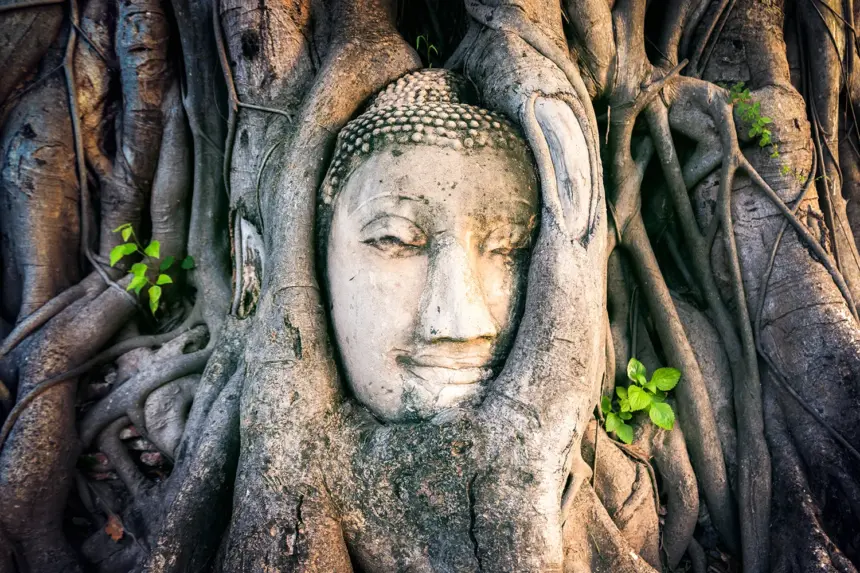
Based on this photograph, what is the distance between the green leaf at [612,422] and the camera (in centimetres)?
221

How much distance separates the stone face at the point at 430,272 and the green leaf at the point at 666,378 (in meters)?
0.88

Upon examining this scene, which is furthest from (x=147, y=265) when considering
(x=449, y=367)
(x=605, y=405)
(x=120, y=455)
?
(x=605, y=405)

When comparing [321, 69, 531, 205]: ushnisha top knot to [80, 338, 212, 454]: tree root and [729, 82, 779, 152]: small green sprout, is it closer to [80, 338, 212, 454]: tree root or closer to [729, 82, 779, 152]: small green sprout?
[80, 338, 212, 454]: tree root

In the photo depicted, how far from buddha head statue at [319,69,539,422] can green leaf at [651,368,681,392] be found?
872 mm

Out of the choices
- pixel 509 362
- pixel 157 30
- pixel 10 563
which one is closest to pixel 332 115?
pixel 509 362

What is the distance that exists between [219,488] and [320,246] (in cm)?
95

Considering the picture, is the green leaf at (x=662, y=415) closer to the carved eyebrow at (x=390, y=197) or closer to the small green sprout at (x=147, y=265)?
the carved eyebrow at (x=390, y=197)

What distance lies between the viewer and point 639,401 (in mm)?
2221

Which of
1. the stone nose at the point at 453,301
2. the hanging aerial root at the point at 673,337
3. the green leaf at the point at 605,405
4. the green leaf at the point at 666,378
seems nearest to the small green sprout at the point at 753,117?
the hanging aerial root at the point at 673,337

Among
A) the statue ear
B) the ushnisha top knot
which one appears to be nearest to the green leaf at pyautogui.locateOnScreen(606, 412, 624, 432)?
the ushnisha top knot

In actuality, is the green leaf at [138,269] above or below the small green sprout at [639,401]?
above

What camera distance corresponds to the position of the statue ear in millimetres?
2262

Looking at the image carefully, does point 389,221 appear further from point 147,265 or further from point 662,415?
point 147,265

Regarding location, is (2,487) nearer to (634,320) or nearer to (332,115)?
(332,115)
